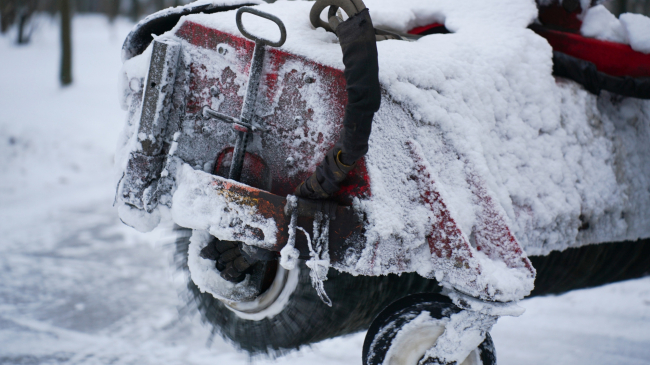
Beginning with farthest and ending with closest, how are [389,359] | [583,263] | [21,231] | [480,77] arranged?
[21,231] → [583,263] → [480,77] → [389,359]

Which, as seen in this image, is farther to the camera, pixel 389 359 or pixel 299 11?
pixel 299 11

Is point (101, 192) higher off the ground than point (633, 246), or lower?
lower

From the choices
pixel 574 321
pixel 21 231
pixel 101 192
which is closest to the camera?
pixel 574 321

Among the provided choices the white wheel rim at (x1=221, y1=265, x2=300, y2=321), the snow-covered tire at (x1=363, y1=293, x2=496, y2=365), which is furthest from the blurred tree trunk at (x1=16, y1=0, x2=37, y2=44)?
the snow-covered tire at (x1=363, y1=293, x2=496, y2=365)

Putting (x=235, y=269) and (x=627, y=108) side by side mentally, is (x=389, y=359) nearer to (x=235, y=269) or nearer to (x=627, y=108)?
(x=235, y=269)

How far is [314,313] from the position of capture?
1801 mm

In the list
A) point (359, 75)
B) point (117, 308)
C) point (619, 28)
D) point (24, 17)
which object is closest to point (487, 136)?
point (359, 75)

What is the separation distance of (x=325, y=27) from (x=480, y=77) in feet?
2.05

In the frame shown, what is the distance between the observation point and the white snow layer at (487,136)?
151 cm

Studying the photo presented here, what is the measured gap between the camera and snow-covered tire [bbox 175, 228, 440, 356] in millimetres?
1798

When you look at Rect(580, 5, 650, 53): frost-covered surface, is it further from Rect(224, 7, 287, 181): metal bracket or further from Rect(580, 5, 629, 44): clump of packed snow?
Rect(224, 7, 287, 181): metal bracket

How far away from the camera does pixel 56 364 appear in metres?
2.25

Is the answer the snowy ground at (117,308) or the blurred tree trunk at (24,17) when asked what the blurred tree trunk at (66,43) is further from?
the blurred tree trunk at (24,17)

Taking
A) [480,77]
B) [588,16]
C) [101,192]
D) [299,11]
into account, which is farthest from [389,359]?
[101,192]
